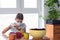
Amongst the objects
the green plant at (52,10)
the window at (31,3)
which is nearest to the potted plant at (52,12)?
the green plant at (52,10)

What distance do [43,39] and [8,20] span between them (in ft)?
5.35

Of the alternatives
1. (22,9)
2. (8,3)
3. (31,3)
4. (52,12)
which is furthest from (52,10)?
(8,3)

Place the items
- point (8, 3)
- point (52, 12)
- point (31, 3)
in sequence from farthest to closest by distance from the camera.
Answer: point (31, 3), point (8, 3), point (52, 12)

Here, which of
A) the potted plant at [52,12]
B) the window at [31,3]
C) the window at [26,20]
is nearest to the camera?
the potted plant at [52,12]

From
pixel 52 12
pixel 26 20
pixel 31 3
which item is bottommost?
pixel 26 20

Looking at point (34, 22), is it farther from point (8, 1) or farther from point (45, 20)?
point (8, 1)

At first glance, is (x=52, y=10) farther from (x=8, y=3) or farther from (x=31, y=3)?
(x=8, y=3)

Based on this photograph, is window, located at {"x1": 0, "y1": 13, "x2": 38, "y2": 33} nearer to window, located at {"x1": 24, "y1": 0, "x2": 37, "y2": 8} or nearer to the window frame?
the window frame

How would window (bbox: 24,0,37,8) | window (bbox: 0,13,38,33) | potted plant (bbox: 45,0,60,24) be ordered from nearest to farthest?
1. potted plant (bbox: 45,0,60,24)
2. window (bbox: 0,13,38,33)
3. window (bbox: 24,0,37,8)

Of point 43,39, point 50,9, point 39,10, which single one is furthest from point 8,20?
point 43,39

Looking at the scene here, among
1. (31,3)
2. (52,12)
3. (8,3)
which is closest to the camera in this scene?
(52,12)

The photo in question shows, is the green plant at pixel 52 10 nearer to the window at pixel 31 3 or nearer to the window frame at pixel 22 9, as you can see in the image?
the window frame at pixel 22 9

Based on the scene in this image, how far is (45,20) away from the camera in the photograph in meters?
3.59

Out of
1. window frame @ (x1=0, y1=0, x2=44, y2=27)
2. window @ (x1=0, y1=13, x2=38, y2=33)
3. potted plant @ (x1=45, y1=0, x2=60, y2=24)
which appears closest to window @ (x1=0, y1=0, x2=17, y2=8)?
window frame @ (x1=0, y1=0, x2=44, y2=27)
